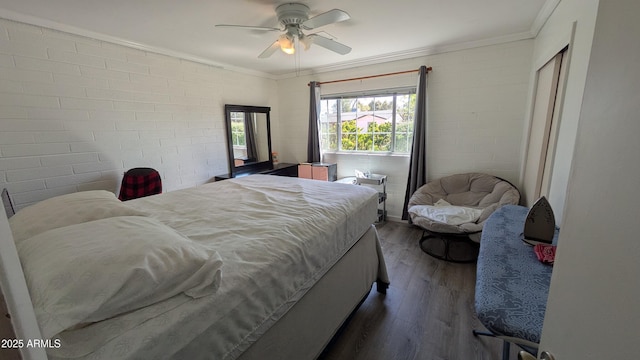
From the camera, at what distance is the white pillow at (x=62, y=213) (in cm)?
105

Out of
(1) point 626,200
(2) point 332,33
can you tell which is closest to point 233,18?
(2) point 332,33

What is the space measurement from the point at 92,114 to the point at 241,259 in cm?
262

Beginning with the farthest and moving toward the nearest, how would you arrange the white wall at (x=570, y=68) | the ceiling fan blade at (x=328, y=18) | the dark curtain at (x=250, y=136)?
Answer: the dark curtain at (x=250, y=136), the ceiling fan blade at (x=328, y=18), the white wall at (x=570, y=68)

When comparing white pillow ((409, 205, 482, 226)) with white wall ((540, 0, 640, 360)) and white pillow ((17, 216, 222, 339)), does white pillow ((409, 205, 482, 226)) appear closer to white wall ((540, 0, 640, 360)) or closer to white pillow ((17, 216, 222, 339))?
white wall ((540, 0, 640, 360))

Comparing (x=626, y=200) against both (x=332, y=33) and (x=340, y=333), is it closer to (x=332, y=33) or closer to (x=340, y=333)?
(x=340, y=333)

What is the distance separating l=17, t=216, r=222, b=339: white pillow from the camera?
0.63 meters

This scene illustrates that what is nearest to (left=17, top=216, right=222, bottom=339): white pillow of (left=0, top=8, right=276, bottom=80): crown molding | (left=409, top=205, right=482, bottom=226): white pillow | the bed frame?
the bed frame

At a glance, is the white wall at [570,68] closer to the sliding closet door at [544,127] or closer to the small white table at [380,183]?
the sliding closet door at [544,127]

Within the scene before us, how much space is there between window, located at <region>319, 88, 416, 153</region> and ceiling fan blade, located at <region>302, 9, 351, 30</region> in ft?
6.45

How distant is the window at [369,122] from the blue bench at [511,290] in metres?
2.26

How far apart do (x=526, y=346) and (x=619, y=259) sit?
0.94 metres

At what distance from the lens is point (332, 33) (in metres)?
2.62

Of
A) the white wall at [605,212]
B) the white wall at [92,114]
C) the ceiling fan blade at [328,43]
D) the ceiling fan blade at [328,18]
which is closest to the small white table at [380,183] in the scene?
the ceiling fan blade at [328,43]

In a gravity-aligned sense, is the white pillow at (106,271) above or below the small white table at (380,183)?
above
